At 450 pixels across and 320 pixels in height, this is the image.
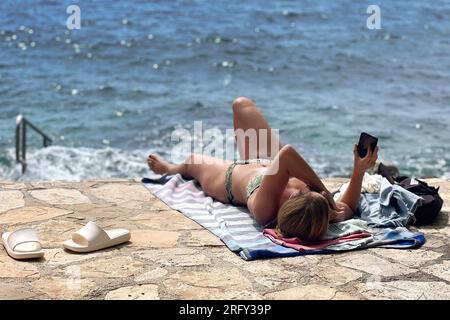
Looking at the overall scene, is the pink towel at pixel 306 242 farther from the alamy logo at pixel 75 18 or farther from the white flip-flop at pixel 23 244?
the alamy logo at pixel 75 18

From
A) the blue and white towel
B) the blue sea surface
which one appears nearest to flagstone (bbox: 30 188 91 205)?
the blue and white towel

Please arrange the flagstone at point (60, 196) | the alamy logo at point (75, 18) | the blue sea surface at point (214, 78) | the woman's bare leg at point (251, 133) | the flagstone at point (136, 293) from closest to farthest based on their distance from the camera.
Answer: the flagstone at point (136, 293)
the flagstone at point (60, 196)
the woman's bare leg at point (251, 133)
the alamy logo at point (75, 18)
the blue sea surface at point (214, 78)

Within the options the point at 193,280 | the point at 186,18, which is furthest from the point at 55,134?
the point at 186,18

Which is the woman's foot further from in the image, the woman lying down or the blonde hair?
the blonde hair

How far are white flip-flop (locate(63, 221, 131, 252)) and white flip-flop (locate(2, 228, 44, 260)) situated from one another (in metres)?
0.18

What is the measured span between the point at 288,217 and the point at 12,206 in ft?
6.57

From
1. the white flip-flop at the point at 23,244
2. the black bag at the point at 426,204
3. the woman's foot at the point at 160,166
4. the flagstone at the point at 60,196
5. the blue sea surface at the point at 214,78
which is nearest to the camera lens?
the white flip-flop at the point at 23,244

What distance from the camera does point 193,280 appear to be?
146 inches

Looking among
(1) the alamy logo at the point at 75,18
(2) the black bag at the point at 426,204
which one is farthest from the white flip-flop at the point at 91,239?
(1) the alamy logo at the point at 75,18

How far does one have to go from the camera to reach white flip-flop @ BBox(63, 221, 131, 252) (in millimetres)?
4086

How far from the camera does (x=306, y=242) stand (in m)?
4.24

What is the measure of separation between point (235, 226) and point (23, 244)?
132 centimetres

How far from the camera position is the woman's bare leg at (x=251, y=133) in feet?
17.7

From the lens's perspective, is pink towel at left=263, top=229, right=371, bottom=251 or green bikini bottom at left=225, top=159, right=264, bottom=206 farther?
green bikini bottom at left=225, top=159, right=264, bottom=206
